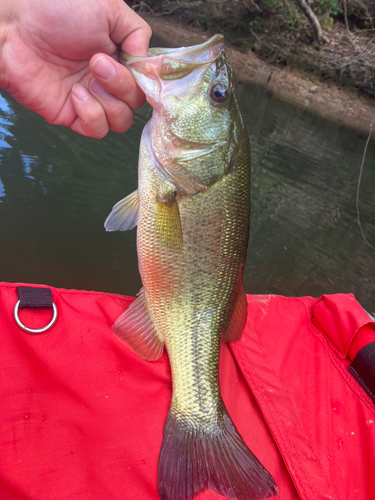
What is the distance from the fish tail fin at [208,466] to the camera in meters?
1.24

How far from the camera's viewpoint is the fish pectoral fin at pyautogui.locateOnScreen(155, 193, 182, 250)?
1.54 m

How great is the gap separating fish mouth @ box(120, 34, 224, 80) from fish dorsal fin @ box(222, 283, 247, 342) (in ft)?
3.37

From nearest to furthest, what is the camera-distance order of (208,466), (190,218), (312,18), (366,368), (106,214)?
(208,466)
(190,218)
(366,368)
(106,214)
(312,18)

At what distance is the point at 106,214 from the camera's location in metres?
3.79

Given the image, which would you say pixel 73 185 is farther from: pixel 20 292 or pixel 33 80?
pixel 20 292

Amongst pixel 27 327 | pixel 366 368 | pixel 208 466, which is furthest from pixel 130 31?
pixel 366 368

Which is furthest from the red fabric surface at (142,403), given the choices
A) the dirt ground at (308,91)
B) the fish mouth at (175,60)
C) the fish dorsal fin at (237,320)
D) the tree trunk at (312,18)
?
the tree trunk at (312,18)

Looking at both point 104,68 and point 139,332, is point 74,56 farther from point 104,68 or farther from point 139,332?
point 139,332

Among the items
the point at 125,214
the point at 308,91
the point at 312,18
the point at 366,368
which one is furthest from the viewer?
the point at 312,18

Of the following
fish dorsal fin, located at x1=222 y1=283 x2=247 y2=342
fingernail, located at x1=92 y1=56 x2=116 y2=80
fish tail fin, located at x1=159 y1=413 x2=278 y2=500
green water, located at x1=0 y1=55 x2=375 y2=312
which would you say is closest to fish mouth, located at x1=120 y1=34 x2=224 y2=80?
fingernail, located at x1=92 y1=56 x2=116 y2=80

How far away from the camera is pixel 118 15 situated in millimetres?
1494

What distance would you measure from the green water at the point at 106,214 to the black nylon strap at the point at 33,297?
58.9 inches

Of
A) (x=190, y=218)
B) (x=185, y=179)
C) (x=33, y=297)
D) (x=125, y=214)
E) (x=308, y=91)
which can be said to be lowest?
(x=308, y=91)

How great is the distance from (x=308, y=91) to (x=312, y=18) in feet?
13.4
